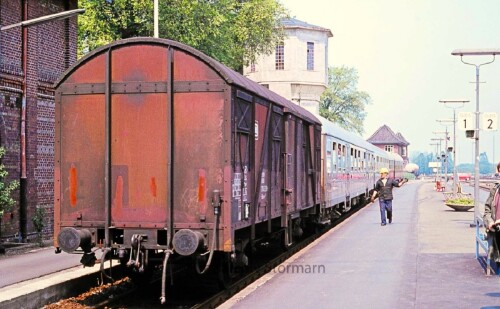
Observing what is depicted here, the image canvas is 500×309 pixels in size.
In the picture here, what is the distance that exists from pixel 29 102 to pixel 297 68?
136 ft

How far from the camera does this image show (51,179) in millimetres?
18844

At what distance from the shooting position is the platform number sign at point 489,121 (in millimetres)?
19328

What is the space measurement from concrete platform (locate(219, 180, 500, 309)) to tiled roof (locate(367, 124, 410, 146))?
5039 inches

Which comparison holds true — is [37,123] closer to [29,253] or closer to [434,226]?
[29,253]

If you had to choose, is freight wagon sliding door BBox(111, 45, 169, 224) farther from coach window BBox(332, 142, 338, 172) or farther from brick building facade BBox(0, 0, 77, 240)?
coach window BBox(332, 142, 338, 172)

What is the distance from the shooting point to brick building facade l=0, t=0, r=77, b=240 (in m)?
16.7

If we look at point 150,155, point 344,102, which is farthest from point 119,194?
point 344,102

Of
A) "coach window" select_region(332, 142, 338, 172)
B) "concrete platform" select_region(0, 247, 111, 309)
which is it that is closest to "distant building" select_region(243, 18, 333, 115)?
"coach window" select_region(332, 142, 338, 172)

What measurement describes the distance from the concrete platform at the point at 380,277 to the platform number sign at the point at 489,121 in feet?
10.2

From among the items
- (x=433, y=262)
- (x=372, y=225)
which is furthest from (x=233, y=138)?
(x=372, y=225)

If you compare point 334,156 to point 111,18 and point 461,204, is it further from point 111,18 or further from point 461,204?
point 111,18

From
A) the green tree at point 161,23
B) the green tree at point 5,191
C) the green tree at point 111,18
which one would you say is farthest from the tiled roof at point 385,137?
the green tree at point 5,191

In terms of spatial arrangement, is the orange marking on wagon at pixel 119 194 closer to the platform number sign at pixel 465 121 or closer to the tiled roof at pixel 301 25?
the platform number sign at pixel 465 121

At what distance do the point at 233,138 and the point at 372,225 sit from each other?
12.9 m
